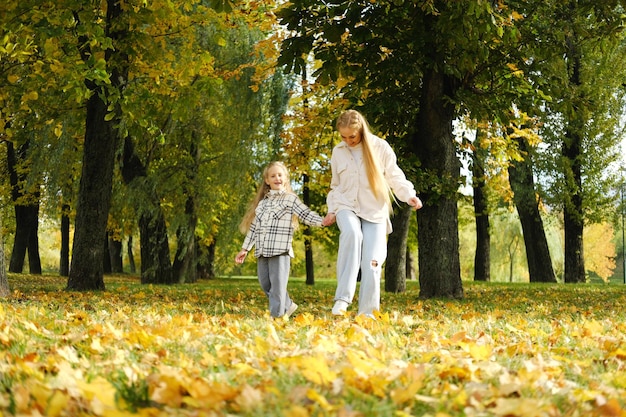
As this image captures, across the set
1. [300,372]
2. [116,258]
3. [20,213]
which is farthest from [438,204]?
[116,258]

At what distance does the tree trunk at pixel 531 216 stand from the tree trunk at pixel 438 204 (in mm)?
12088

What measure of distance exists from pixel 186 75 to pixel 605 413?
32.8 ft

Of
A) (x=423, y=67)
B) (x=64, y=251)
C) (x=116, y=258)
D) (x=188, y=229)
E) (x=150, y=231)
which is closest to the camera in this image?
(x=423, y=67)

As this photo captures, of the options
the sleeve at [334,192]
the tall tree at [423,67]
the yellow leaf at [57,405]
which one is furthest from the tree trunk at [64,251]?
the yellow leaf at [57,405]

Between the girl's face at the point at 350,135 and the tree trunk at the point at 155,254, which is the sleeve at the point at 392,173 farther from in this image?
the tree trunk at the point at 155,254

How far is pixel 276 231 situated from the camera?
7.15 meters

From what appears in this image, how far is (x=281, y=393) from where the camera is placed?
9.22 ft

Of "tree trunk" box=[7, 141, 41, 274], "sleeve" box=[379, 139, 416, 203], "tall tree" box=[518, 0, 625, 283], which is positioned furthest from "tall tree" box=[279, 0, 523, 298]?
"tree trunk" box=[7, 141, 41, 274]

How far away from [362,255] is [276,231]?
0.91m

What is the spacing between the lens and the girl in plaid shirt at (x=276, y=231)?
7156 millimetres

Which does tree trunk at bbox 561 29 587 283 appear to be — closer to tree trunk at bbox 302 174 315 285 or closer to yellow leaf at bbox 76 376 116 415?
tree trunk at bbox 302 174 315 285

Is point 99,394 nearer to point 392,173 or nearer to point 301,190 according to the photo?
point 392,173

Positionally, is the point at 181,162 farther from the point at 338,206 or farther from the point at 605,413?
the point at 605,413

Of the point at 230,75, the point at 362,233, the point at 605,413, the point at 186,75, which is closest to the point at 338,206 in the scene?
the point at 362,233
